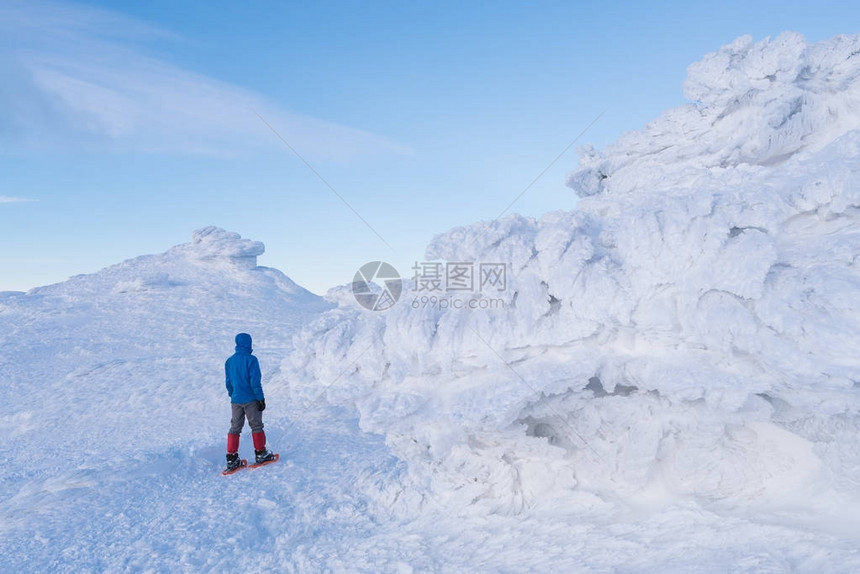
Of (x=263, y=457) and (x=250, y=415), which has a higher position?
(x=250, y=415)

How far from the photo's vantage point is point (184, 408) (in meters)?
10.3

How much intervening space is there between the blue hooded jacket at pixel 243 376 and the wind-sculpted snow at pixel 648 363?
977 millimetres

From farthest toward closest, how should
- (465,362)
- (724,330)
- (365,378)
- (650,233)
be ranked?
1. (365,378)
2. (465,362)
3. (650,233)
4. (724,330)

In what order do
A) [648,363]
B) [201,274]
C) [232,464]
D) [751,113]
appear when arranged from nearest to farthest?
[648,363] < [232,464] < [751,113] < [201,274]

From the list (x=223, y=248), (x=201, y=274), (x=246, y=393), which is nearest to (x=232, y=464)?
(x=246, y=393)

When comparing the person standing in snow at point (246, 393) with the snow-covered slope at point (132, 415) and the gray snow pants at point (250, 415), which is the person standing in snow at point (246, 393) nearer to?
the gray snow pants at point (250, 415)

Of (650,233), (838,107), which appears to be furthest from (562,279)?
(838,107)

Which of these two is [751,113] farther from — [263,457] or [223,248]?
[223,248]

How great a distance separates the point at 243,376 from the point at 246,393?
0.77ft

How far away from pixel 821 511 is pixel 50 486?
8080mm

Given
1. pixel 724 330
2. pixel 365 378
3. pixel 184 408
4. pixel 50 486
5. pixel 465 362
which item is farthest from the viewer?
pixel 184 408

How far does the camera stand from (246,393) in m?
7.06

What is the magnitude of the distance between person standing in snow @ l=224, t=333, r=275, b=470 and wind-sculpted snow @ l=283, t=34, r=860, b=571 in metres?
1.02

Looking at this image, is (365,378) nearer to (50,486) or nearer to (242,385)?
(242,385)
